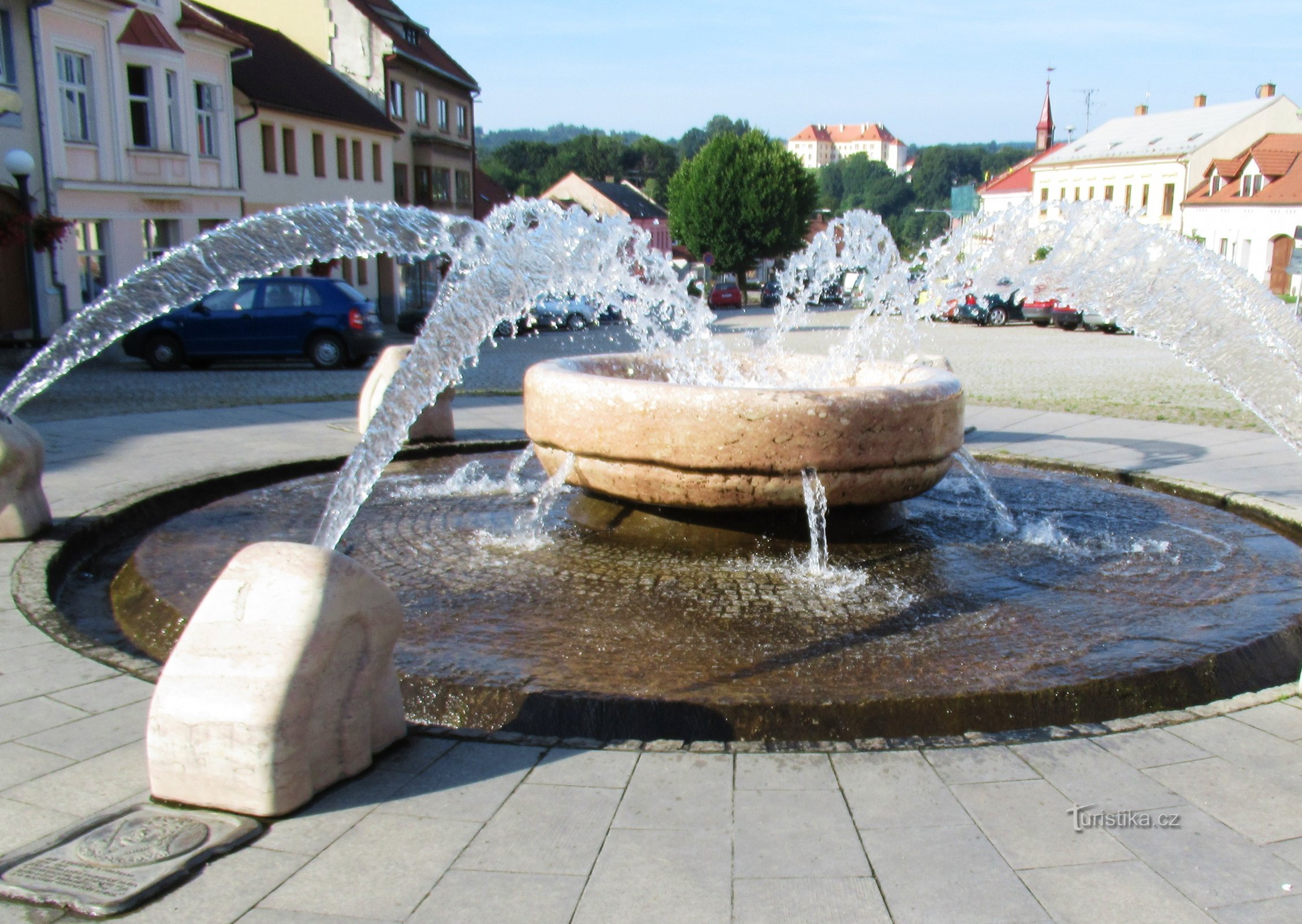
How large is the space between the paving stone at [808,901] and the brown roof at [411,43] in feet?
136

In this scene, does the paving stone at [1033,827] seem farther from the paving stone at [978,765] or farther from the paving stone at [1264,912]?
the paving stone at [1264,912]

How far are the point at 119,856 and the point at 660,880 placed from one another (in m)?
1.61

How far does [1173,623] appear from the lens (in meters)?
5.65

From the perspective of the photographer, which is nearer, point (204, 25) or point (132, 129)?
point (132, 129)

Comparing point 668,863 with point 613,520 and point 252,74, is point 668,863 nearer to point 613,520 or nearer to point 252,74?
point 613,520

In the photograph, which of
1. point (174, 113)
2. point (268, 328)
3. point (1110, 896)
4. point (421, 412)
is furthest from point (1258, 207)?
point (1110, 896)

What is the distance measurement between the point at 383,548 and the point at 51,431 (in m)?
6.41

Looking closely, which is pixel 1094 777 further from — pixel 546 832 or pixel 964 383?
pixel 964 383

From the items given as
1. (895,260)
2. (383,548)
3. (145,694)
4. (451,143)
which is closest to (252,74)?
(451,143)

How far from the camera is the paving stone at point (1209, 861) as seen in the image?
3.24 metres

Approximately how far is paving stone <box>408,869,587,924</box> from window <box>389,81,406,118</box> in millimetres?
41386

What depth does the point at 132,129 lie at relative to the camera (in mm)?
25656

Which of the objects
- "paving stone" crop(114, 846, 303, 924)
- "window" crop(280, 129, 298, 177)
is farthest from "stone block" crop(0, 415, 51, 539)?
"window" crop(280, 129, 298, 177)

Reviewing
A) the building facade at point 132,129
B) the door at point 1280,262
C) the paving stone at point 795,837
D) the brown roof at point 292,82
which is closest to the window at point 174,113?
the building facade at point 132,129
